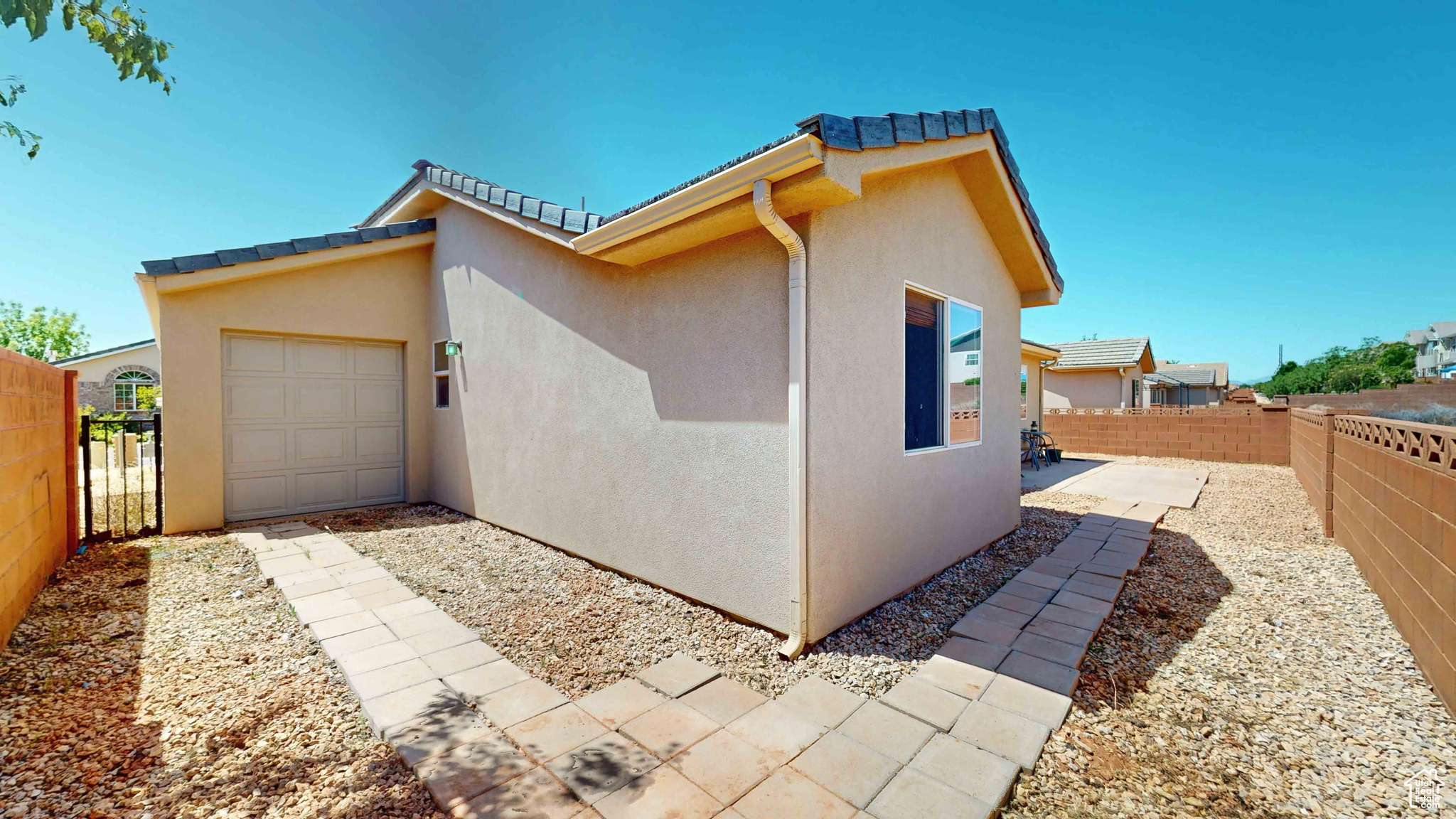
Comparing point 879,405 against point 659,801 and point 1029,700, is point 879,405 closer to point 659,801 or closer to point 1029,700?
point 1029,700

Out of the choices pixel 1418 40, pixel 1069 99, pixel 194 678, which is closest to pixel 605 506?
pixel 194 678

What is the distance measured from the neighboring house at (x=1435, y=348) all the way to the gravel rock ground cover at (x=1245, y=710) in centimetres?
7494

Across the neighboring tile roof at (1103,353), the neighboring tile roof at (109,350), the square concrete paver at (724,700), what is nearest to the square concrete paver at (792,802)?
the square concrete paver at (724,700)

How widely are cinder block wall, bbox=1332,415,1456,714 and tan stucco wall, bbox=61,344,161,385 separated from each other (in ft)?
102

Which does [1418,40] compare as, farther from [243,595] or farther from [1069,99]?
[243,595]

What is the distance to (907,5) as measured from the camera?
23.4 ft

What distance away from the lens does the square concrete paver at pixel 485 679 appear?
3.15m

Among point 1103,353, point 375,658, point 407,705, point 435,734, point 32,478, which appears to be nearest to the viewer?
point 435,734

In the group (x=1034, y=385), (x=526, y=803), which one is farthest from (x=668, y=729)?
(x=1034, y=385)

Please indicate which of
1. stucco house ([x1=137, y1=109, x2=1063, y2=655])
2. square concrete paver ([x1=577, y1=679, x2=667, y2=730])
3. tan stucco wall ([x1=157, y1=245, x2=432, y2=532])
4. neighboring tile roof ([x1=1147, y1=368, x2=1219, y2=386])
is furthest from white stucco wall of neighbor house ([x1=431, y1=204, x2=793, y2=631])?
neighboring tile roof ([x1=1147, y1=368, x2=1219, y2=386])

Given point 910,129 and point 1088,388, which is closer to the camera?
point 910,129

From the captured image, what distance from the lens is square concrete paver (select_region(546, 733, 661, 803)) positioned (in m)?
2.32

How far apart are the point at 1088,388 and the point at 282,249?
24742 mm

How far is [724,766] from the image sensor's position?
2.46m
